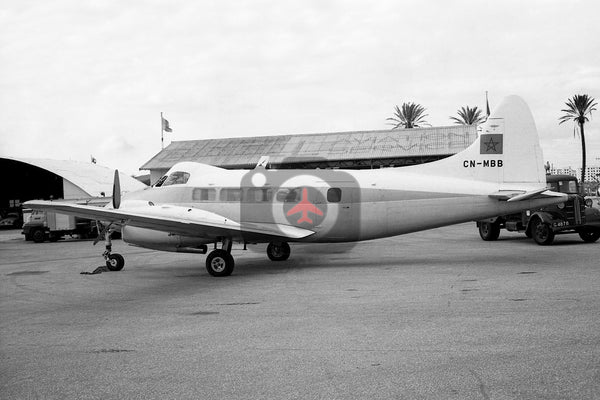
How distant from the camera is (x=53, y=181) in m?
62.8

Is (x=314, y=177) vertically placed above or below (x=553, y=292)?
above

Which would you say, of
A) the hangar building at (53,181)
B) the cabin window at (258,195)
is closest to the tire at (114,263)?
the cabin window at (258,195)

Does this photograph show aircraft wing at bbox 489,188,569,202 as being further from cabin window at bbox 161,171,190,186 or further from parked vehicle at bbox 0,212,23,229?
parked vehicle at bbox 0,212,23,229

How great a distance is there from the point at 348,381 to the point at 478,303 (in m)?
4.53

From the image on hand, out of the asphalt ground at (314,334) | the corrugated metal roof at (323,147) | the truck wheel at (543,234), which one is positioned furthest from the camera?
the corrugated metal roof at (323,147)

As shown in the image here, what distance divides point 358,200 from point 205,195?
447cm

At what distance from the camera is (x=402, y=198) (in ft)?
50.6

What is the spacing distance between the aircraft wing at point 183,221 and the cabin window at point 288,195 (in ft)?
2.41

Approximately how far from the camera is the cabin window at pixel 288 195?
15883 millimetres

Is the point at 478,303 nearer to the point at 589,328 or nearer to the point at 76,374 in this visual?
the point at 589,328

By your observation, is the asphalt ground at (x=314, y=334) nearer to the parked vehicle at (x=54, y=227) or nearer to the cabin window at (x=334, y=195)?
the cabin window at (x=334, y=195)

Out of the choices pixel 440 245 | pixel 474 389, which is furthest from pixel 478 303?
pixel 440 245

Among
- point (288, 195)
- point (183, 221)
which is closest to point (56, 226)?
point (183, 221)

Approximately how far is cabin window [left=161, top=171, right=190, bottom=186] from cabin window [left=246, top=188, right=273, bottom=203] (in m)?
2.03
